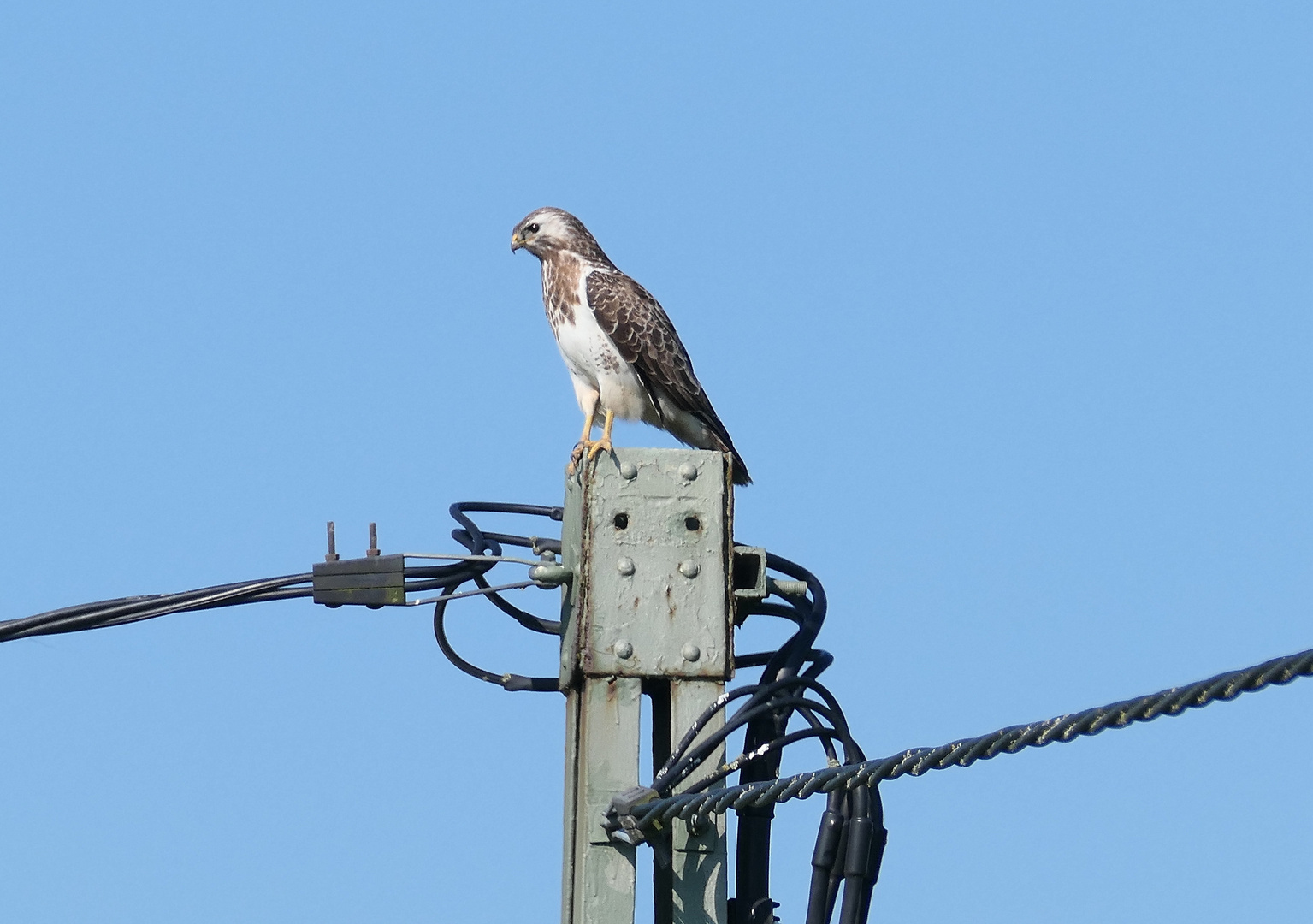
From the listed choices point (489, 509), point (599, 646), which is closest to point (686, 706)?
point (599, 646)

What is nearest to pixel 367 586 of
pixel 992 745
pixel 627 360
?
pixel 627 360

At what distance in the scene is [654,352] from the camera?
24.9ft

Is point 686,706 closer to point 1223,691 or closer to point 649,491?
point 649,491

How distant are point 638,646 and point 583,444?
137cm

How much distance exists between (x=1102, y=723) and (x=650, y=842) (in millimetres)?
1677

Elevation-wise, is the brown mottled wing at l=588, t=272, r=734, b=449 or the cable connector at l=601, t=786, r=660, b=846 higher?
the brown mottled wing at l=588, t=272, r=734, b=449

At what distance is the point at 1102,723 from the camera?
3.46 m

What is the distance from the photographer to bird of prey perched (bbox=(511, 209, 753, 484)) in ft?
24.8

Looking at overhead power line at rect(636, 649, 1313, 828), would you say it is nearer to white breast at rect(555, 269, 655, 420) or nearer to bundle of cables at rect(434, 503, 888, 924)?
bundle of cables at rect(434, 503, 888, 924)

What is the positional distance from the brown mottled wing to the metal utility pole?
241 centimetres

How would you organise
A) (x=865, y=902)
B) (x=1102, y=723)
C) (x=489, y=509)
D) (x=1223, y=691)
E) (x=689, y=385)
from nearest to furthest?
(x=1223, y=691), (x=1102, y=723), (x=865, y=902), (x=489, y=509), (x=689, y=385)

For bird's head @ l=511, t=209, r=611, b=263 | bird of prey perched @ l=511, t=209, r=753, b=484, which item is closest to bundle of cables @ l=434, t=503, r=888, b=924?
bird of prey perched @ l=511, t=209, r=753, b=484

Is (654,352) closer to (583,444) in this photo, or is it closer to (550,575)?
(583,444)

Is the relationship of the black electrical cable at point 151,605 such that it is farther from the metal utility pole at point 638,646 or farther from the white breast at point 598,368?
the white breast at point 598,368
